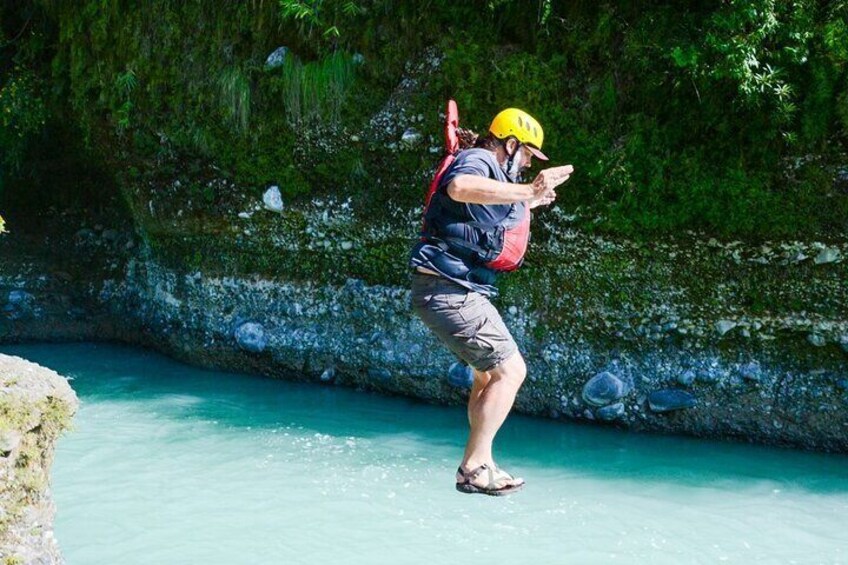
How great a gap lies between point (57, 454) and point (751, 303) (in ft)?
18.0

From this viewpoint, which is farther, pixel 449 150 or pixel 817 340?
pixel 817 340

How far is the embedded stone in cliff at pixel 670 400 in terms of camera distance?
26.8 ft

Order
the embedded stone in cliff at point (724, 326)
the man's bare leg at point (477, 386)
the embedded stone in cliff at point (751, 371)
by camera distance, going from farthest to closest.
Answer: the embedded stone in cliff at point (724, 326), the embedded stone in cliff at point (751, 371), the man's bare leg at point (477, 386)

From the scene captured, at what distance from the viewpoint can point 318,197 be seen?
965 cm

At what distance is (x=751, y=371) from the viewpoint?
8047 millimetres

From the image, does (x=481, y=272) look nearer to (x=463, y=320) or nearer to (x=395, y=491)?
(x=463, y=320)

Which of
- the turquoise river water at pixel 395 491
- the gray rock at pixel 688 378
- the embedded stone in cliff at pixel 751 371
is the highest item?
the embedded stone in cliff at pixel 751 371

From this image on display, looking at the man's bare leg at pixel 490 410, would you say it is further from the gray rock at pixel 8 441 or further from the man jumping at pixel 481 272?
the gray rock at pixel 8 441

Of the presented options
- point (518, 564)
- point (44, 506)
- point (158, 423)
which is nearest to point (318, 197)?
point (158, 423)

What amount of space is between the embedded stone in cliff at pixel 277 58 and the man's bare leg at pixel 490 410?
5182mm

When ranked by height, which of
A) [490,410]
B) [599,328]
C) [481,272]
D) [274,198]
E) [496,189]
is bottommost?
[490,410]

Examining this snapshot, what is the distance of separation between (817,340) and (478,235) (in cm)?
378

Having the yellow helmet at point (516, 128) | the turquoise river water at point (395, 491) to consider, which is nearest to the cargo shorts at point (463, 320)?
the yellow helmet at point (516, 128)

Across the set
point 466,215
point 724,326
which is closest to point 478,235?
point 466,215
